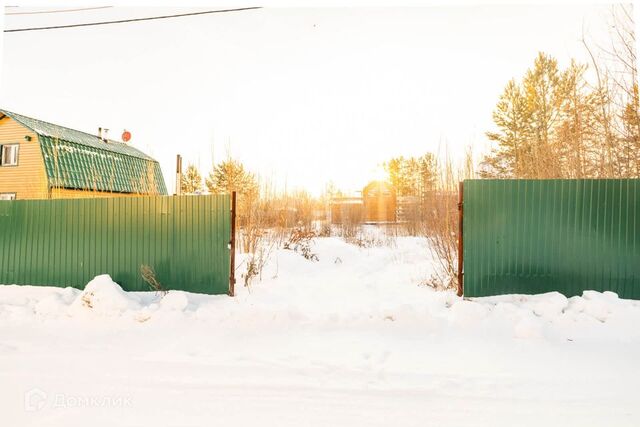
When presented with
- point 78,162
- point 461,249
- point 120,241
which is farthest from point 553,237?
point 78,162

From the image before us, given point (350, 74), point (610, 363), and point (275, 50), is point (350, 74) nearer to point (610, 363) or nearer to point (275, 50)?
point (275, 50)

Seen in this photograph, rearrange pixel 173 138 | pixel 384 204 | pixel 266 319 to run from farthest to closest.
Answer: pixel 384 204
pixel 173 138
pixel 266 319

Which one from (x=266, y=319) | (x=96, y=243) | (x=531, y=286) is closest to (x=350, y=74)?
(x=266, y=319)

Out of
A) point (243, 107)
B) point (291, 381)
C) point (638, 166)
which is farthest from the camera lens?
point (243, 107)

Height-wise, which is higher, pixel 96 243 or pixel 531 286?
pixel 96 243

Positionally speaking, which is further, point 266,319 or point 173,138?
point 173,138

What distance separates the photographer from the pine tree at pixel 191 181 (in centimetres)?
655

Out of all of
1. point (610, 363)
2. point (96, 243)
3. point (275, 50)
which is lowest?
point (610, 363)

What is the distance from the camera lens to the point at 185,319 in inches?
132

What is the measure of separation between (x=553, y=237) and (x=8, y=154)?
1825cm

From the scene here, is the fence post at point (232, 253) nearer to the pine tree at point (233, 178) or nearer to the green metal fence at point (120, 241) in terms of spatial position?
the green metal fence at point (120, 241)

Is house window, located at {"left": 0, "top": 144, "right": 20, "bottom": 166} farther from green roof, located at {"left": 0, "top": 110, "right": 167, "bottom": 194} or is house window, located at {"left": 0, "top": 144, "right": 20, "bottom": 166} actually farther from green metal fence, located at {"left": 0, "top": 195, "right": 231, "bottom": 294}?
green metal fence, located at {"left": 0, "top": 195, "right": 231, "bottom": 294}

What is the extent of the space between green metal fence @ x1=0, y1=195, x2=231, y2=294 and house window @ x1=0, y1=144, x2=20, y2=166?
11015 millimetres

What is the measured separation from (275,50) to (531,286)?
445cm
